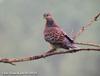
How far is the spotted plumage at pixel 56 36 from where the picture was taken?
80cm

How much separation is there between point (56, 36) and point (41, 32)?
419 millimetres

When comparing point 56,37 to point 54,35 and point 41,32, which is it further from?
point 41,32

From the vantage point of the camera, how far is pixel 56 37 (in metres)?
0.84

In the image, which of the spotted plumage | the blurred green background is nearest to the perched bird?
the spotted plumage

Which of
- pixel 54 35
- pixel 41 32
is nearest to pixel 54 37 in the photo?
pixel 54 35

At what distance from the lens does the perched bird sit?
2.62ft

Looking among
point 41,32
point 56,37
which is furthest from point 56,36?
point 41,32

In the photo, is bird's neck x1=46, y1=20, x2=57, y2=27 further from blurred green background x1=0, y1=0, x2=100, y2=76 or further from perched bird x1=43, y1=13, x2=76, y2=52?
blurred green background x1=0, y1=0, x2=100, y2=76

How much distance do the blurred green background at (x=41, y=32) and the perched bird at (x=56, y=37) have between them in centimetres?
37

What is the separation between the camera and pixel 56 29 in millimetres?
858

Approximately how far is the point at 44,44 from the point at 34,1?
24cm

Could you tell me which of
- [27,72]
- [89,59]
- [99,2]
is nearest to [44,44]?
[27,72]

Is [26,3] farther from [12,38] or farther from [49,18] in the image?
[49,18]

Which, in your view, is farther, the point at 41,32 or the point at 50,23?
the point at 41,32
